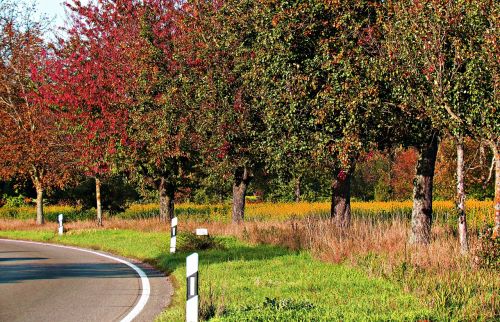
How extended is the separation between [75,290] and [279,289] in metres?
3.82

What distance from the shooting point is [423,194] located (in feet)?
49.0

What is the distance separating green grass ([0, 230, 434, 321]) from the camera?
7.50m

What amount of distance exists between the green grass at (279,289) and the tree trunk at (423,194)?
8.75 ft

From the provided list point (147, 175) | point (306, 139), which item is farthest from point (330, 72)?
point (147, 175)

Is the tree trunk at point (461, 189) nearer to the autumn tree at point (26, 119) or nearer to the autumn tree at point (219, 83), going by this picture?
the autumn tree at point (219, 83)

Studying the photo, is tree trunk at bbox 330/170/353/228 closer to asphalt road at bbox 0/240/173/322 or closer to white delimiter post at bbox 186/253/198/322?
asphalt road at bbox 0/240/173/322

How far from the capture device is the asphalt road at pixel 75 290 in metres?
9.14

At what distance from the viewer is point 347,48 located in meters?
13.4

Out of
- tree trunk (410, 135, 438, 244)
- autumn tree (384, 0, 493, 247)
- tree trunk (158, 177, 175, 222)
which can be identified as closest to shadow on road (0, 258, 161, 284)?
tree trunk (410, 135, 438, 244)

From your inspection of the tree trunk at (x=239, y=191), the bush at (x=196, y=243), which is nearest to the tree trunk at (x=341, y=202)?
the bush at (x=196, y=243)

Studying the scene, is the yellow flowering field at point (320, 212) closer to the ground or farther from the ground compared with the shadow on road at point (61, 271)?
farther from the ground

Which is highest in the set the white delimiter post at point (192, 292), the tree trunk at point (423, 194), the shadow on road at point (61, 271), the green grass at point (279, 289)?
the tree trunk at point (423, 194)

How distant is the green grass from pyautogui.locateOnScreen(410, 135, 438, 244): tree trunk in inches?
105

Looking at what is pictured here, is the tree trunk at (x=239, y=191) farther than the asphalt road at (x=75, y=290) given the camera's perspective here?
Yes
